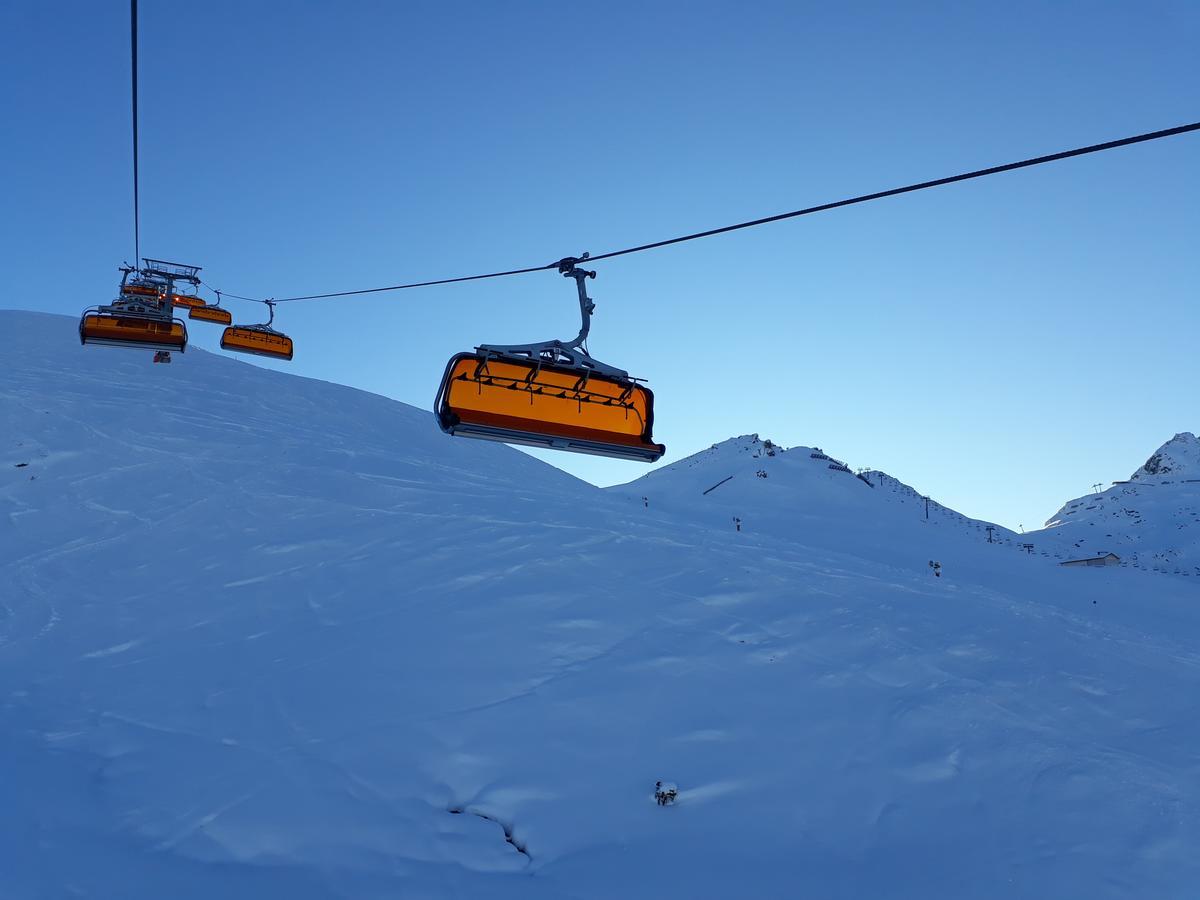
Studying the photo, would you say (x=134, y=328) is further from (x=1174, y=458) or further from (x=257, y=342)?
(x=1174, y=458)

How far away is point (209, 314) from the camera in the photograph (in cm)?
2155

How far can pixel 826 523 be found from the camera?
32219 mm

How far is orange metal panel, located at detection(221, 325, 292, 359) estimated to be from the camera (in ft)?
53.5

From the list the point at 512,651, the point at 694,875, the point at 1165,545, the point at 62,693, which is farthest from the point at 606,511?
the point at 1165,545

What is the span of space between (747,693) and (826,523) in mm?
24147

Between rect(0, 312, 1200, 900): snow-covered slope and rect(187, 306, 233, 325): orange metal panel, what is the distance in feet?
17.5

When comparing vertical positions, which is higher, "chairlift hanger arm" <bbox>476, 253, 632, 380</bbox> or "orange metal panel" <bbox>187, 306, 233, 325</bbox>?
"orange metal panel" <bbox>187, 306, 233, 325</bbox>

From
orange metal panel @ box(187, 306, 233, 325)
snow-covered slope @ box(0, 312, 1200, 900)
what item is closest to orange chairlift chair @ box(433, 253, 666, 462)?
snow-covered slope @ box(0, 312, 1200, 900)

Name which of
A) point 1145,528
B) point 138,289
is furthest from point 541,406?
point 1145,528

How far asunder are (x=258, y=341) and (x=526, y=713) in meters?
11.5

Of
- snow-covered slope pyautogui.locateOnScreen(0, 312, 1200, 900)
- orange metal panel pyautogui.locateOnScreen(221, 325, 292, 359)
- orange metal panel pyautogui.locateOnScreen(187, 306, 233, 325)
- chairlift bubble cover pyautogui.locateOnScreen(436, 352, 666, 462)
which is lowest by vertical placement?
snow-covered slope pyautogui.locateOnScreen(0, 312, 1200, 900)

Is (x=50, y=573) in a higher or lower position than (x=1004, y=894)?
higher

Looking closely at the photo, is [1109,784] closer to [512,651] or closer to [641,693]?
[641,693]

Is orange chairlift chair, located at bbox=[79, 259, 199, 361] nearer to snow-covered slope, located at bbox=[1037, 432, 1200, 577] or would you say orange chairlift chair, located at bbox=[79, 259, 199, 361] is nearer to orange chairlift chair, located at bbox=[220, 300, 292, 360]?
orange chairlift chair, located at bbox=[220, 300, 292, 360]
